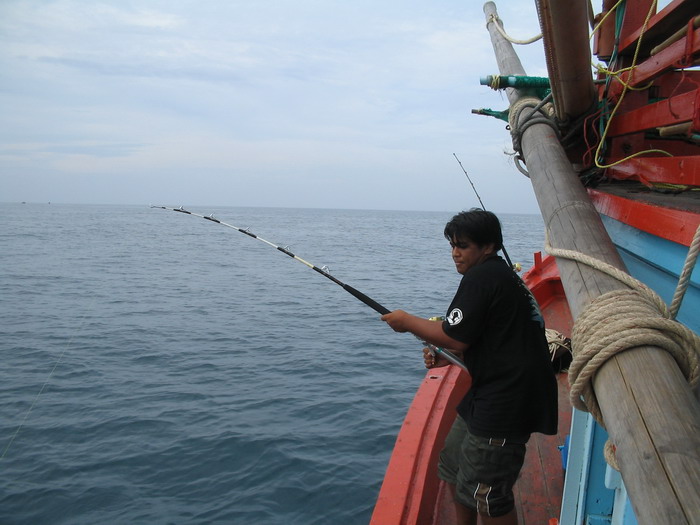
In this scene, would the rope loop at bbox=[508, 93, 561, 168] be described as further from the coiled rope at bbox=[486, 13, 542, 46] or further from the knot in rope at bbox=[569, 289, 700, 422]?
the knot in rope at bbox=[569, 289, 700, 422]

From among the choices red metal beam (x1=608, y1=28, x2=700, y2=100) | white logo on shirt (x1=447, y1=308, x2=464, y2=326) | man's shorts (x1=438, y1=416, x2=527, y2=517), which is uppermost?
red metal beam (x1=608, y1=28, x2=700, y2=100)

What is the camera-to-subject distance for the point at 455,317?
2256mm

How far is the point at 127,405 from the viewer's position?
846 cm

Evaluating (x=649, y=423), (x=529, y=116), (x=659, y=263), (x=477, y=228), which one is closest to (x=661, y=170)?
(x=659, y=263)

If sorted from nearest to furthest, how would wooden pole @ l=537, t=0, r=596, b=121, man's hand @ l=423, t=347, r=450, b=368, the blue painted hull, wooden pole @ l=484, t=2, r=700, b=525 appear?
wooden pole @ l=484, t=2, r=700, b=525 → the blue painted hull → wooden pole @ l=537, t=0, r=596, b=121 → man's hand @ l=423, t=347, r=450, b=368

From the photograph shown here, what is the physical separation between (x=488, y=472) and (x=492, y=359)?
1.74 feet

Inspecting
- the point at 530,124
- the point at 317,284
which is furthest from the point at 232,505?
the point at 317,284

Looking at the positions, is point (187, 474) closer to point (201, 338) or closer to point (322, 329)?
point (201, 338)

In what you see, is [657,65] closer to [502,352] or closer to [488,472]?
[502,352]

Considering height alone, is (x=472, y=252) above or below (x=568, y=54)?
below

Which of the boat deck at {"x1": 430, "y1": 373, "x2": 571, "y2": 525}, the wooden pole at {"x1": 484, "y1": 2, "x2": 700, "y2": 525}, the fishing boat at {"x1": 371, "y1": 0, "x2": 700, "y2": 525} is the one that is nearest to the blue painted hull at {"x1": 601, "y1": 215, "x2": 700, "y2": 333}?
the fishing boat at {"x1": 371, "y1": 0, "x2": 700, "y2": 525}

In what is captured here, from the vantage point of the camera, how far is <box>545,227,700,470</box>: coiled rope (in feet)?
3.88

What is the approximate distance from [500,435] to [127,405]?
7.35 meters

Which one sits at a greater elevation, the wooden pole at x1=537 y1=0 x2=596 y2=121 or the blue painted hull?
the wooden pole at x1=537 y1=0 x2=596 y2=121
